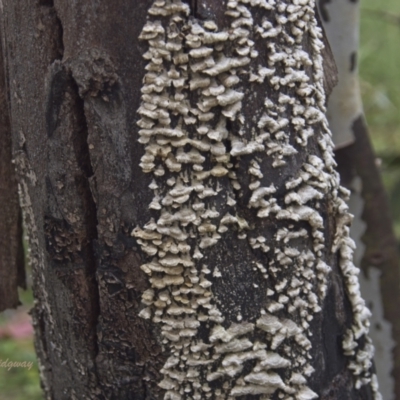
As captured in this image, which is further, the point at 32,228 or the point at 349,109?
the point at 349,109

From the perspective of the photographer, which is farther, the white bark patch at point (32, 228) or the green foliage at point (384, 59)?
the green foliage at point (384, 59)

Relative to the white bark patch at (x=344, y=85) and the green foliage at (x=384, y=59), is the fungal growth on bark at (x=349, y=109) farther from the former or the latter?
the green foliage at (x=384, y=59)

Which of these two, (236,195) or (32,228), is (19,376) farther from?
(236,195)

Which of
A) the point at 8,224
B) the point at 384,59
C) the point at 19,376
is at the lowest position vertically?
the point at 19,376

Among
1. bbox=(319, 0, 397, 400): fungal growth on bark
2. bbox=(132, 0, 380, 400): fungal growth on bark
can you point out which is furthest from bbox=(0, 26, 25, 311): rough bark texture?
bbox=(319, 0, 397, 400): fungal growth on bark

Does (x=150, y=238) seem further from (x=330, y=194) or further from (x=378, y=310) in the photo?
(x=378, y=310)

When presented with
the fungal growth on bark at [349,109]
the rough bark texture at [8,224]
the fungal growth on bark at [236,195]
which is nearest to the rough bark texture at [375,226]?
the fungal growth on bark at [349,109]

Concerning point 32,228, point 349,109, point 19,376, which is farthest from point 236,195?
point 19,376
